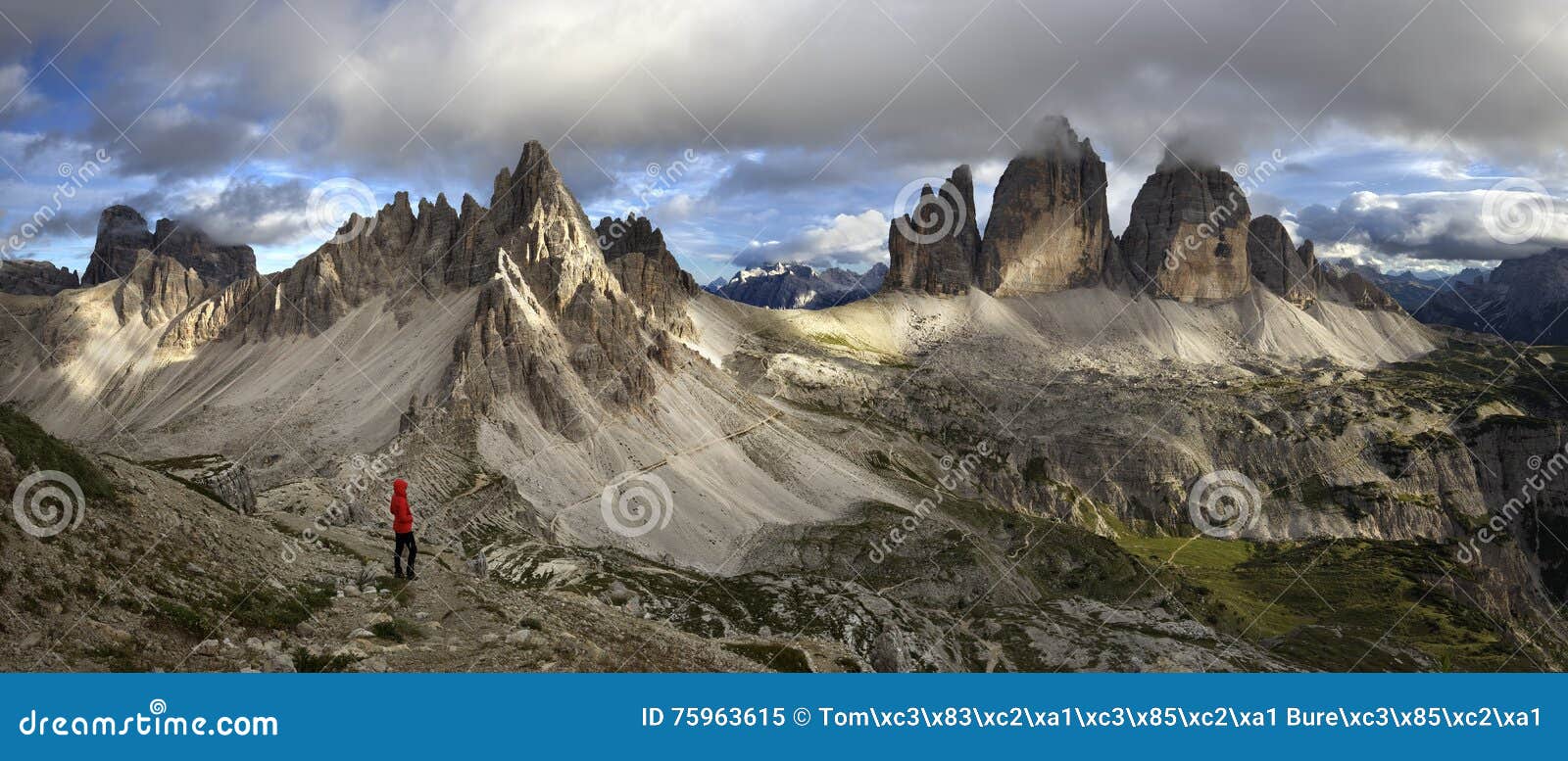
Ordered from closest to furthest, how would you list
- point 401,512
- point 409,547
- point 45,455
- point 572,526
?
1. point 45,455
2. point 401,512
3. point 409,547
4. point 572,526

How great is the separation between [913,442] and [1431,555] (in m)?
98.4

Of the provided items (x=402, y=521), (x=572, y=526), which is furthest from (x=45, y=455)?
(x=572, y=526)

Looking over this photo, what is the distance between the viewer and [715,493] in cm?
13062

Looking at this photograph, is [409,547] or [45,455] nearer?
[45,455]

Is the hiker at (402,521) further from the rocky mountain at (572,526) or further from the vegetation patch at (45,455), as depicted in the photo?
the vegetation patch at (45,455)

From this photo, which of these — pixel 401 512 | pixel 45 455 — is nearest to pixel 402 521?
pixel 401 512

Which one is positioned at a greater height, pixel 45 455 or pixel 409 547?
pixel 45 455

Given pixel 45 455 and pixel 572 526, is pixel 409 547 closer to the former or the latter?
pixel 45 455

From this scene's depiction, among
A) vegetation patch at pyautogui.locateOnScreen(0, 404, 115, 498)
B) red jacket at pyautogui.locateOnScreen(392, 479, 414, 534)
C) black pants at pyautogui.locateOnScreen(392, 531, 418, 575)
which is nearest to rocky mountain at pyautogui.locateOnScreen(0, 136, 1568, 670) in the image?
vegetation patch at pyautogui.locateOnScreen(0, 404, 115, 498)

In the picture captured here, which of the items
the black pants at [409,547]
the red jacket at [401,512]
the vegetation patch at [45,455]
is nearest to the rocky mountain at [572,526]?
the vegetation patch at [45,455]

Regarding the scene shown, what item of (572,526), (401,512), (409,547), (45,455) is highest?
(572,526)

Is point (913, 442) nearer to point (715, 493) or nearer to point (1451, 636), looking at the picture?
point (715, 493)

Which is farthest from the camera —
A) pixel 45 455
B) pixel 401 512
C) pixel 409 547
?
pixel 409 547

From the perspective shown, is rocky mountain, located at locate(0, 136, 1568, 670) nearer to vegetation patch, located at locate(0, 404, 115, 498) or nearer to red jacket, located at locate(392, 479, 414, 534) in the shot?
vegetation patch, located at locate(0, 404, 115, 498)
